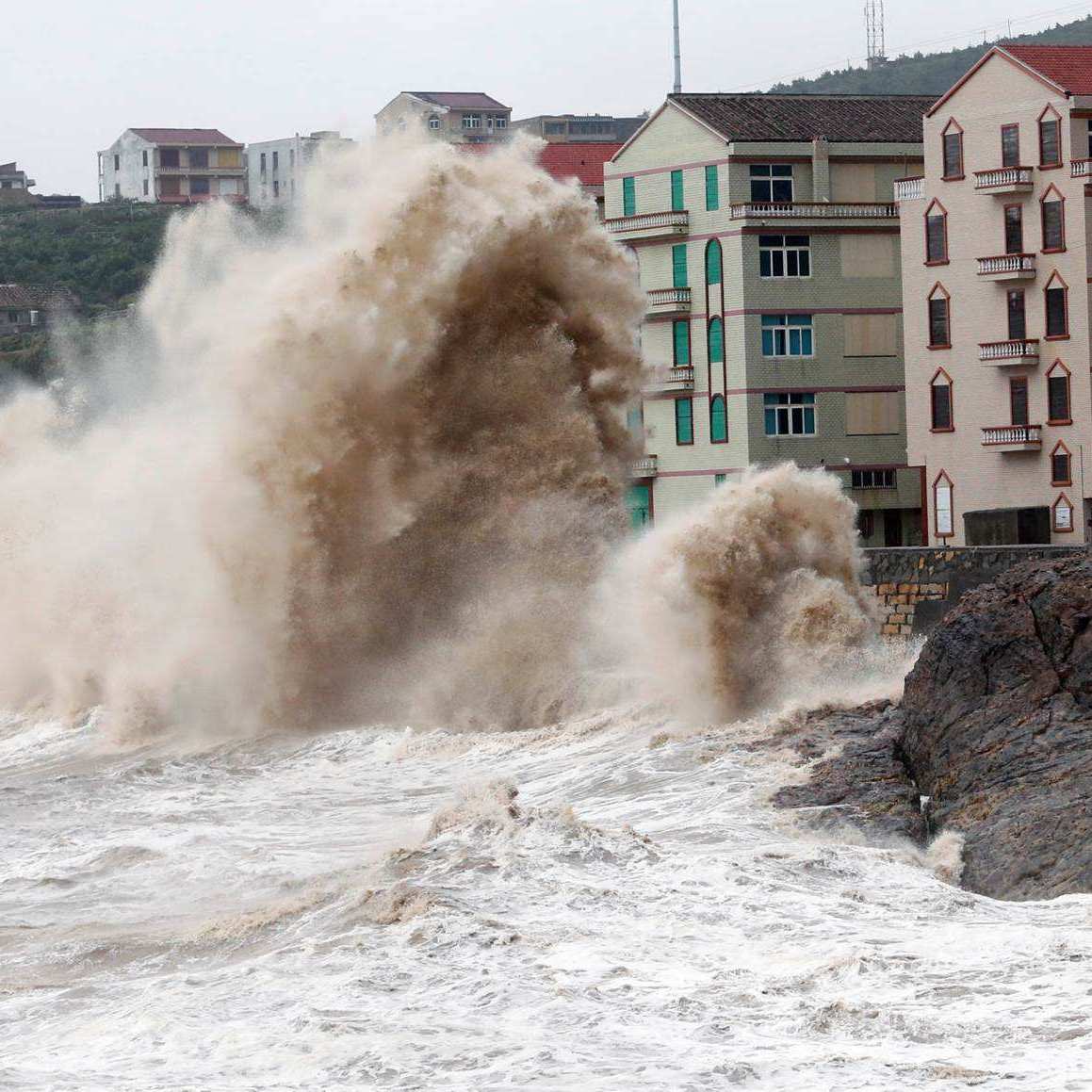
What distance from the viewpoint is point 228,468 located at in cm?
2883

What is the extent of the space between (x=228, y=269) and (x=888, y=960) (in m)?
21.1

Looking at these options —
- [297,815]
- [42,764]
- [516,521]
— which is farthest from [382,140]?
[297,815]

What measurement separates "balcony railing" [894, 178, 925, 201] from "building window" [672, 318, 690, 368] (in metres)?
6.46

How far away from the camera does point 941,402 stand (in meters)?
43.3

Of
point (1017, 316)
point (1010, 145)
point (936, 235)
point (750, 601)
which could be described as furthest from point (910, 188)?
point (750, 601)

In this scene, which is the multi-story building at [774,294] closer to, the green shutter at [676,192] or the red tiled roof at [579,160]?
the green shutter at [676,192]

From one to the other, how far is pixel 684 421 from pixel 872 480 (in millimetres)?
4692

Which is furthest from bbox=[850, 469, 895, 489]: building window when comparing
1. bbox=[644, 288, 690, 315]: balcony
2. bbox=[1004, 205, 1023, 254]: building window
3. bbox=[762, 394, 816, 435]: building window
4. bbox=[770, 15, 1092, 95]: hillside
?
bbox=[770, 15, 1092, 95]: hillside

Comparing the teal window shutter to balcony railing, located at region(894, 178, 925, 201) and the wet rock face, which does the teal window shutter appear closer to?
balcony railing, located at region(894, 178, 925, 201)

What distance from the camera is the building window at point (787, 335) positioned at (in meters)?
47.3

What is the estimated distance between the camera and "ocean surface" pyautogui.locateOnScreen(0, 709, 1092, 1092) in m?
12.0

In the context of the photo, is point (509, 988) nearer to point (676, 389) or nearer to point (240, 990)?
point (240, 990)

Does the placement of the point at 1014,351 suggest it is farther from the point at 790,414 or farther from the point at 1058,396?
the point at 790,414

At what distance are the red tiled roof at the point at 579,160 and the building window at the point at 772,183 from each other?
31.8 feet
